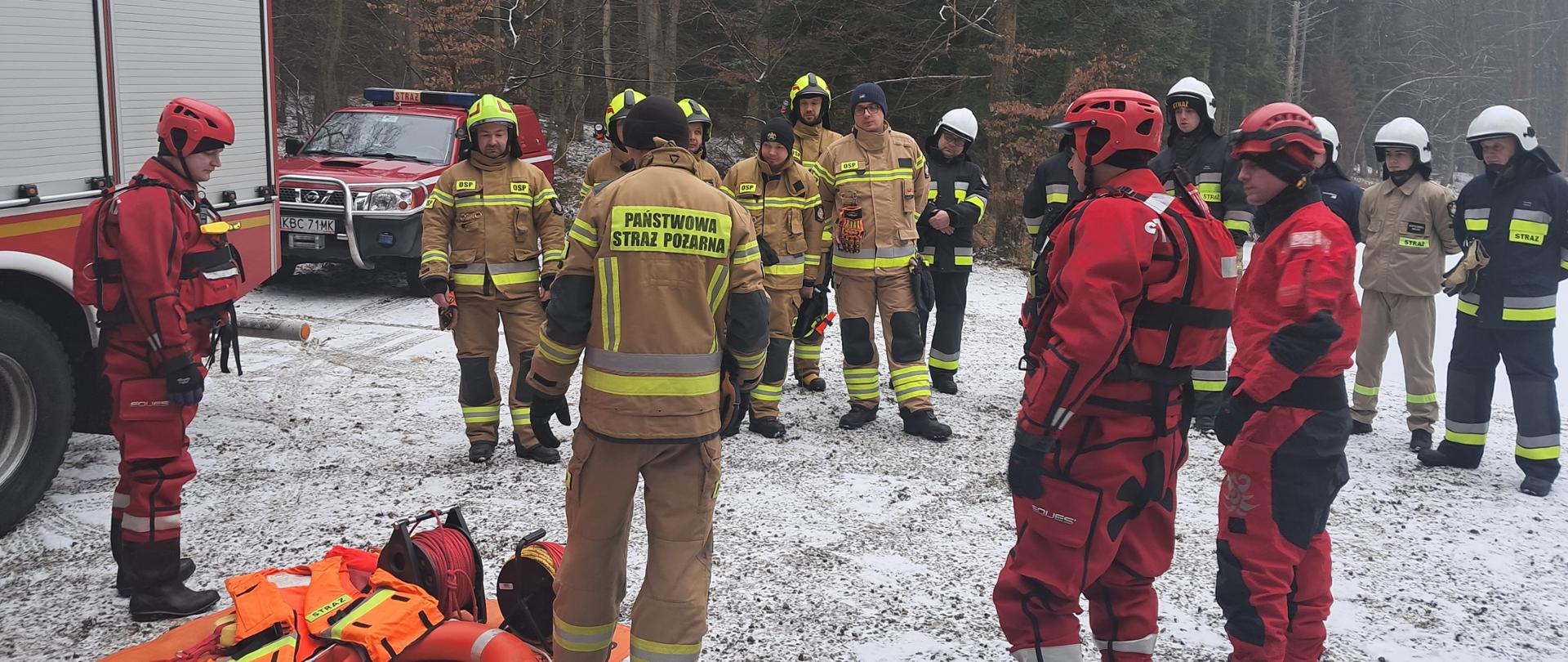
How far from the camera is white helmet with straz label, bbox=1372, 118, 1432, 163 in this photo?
6973 mm

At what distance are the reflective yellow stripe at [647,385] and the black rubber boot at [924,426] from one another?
149 inches

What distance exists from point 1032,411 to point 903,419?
395cm

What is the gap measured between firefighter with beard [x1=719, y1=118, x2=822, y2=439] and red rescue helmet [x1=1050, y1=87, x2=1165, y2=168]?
12.1 ft

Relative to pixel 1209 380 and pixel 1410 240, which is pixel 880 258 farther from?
pixel 1410 240

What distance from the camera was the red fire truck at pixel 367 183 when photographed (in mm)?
10273

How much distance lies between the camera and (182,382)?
4.08 meters

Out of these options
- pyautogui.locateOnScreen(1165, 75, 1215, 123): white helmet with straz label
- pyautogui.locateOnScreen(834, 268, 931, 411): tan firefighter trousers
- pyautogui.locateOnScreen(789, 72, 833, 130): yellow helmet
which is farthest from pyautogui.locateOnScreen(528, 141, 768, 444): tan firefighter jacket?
pyautogui.locateOnScreen(1165, 75, 1215, 123): white helmet with straz label

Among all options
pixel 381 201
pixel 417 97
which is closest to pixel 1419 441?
pixel 381 201

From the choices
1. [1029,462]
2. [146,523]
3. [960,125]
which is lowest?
[146,523]

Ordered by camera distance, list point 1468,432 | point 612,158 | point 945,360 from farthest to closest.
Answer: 1. point 945,360
2. point 612,158
3. point 1468,432

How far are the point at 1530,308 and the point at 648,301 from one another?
19.0 ft

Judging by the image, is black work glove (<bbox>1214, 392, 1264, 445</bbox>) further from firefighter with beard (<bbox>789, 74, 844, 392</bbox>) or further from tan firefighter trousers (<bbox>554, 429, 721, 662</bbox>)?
firefighter with beard (<bbox>789, 74, 844, 392</bbox>)

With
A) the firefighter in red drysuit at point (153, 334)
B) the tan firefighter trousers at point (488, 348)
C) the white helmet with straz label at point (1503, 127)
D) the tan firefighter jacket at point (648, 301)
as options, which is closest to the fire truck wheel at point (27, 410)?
the firefighter in red drysuit at point (153, 334)

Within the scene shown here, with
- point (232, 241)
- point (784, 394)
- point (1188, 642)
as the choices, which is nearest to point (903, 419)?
point (784, 394)
